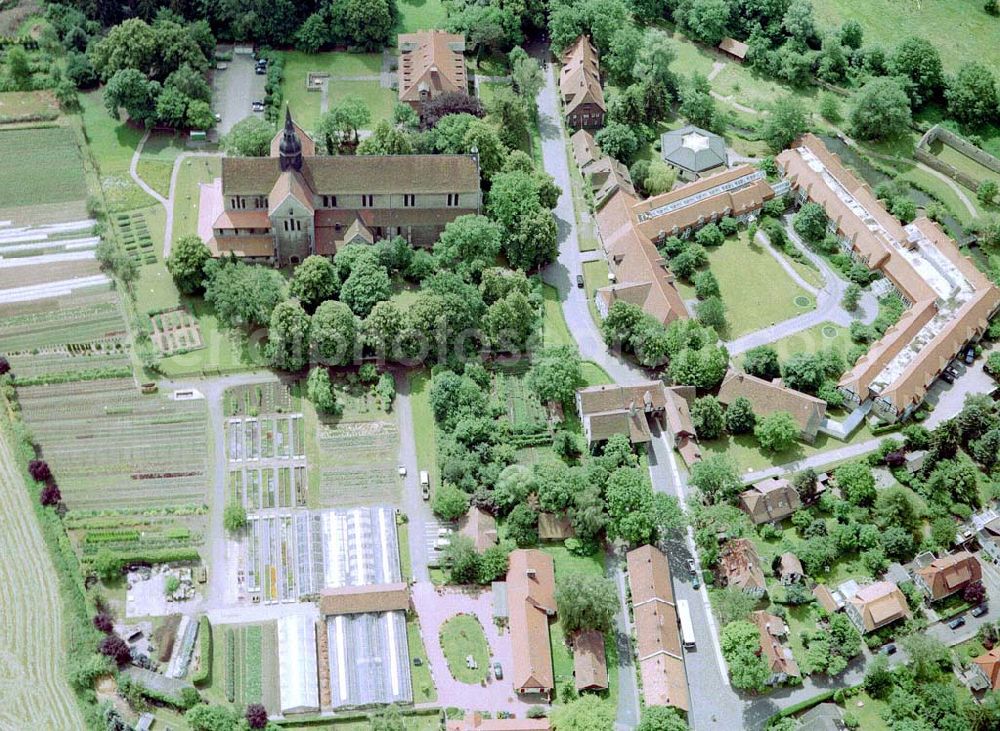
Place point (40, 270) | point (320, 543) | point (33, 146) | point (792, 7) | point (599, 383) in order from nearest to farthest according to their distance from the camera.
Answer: point (320, 543) < point (599, 383) < point (40, 270) < point (33, 146) < point (792, 7)

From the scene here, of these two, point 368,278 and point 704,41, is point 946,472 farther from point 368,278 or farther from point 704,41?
point 704,41

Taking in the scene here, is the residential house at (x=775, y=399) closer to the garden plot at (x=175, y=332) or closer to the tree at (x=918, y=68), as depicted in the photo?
the garden plot at (x=175, y=332)

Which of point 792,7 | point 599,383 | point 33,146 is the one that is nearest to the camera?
point 599,383

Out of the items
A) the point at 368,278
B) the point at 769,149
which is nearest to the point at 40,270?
the point at 368,278

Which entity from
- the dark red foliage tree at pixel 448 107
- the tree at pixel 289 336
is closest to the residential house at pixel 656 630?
the tree at pixel 289 336

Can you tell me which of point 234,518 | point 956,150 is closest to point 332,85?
point 234,518

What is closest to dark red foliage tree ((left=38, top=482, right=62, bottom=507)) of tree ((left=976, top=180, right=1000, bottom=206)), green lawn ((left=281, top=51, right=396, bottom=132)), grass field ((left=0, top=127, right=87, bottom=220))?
grass field ((left=0, top=127, right=87, bottom=220))
